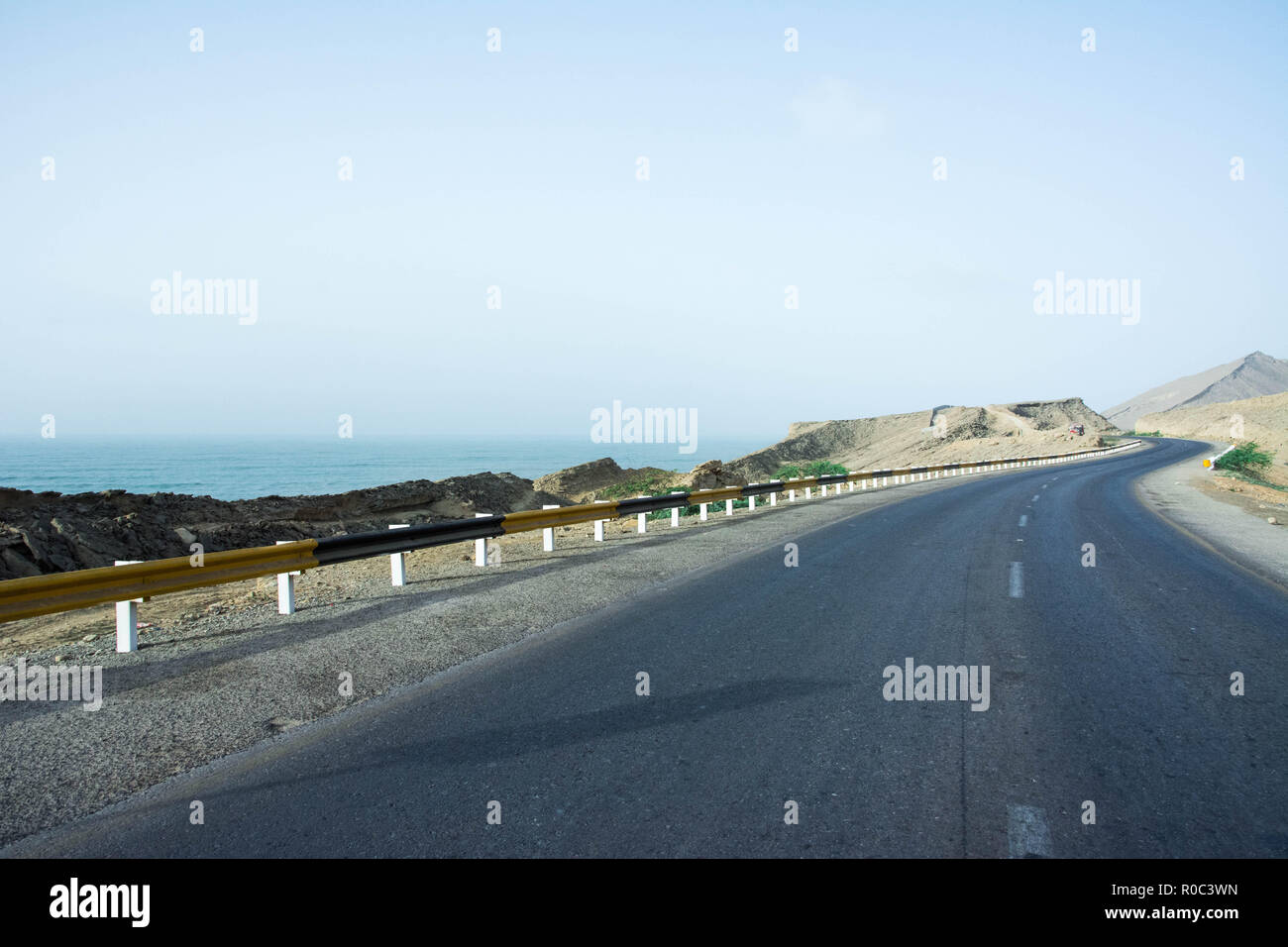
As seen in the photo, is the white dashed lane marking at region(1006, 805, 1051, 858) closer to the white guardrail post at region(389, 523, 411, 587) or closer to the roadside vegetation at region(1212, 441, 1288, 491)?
the white guardrail post at region(389, 523, 411, 587)

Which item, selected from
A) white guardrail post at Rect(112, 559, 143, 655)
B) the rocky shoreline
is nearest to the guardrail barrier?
white guardrail post at Rect(112, 559, 143, 655)

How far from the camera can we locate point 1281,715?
17.5ft

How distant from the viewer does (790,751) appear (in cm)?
467

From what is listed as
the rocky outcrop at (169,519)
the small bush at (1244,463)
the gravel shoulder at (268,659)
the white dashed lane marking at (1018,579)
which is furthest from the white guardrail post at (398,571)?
the small bush at (1244,463)

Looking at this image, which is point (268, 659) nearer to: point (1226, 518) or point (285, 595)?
point (285, 595)

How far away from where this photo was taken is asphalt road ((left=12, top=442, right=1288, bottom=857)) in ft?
12.1

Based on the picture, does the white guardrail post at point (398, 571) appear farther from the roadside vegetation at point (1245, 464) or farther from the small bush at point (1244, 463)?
the small bush at point (1244, 463)

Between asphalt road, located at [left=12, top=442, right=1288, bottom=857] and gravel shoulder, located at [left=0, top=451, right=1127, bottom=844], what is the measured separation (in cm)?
32

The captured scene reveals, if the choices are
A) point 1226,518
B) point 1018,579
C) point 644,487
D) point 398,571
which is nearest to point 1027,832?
point 1018,579

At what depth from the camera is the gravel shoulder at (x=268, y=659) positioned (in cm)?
464

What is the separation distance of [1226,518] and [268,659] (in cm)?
2208

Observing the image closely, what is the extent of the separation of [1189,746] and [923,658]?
2106 mm

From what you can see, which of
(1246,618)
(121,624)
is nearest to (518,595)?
(121,624)
